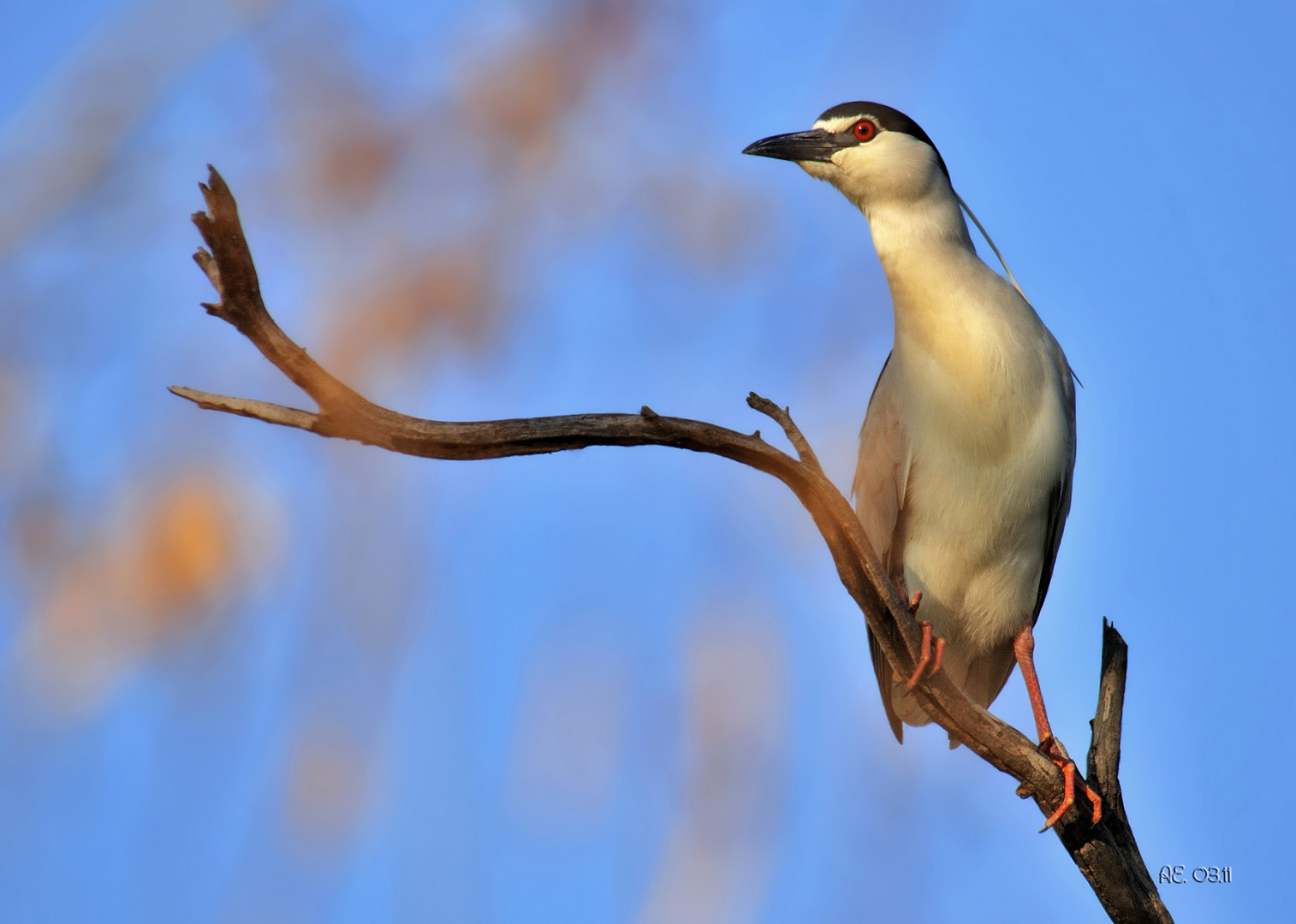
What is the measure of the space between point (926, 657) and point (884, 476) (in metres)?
1.03

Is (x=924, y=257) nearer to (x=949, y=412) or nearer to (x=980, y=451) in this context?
(x=949, y=412)

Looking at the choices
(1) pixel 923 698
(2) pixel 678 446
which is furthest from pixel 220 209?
(1) pixel 923 698

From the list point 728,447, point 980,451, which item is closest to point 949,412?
point 980,451

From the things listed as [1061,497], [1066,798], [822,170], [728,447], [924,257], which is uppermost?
[822,170]

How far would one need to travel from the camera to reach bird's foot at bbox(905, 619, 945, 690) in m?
2.70

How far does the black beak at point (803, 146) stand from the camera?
3.66 metres

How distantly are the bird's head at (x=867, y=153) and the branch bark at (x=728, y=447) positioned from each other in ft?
4.91

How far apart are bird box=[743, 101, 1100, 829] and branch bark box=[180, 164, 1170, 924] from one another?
41 centimetres

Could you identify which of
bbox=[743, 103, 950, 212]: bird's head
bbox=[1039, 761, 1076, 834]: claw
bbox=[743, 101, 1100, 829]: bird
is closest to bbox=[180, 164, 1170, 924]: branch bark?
bbox=[1039, 761, 1076, 834]: claw

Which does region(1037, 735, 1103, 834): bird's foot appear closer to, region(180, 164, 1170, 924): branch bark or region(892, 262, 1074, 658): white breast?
region(180, 164, 1170, 924): branch bark

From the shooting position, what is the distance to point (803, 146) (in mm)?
3678

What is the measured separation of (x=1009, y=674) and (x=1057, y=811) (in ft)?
3.62

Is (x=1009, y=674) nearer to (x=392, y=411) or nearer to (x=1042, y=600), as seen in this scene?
(x=1042, y=600)

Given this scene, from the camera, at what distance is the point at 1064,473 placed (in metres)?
3.60
